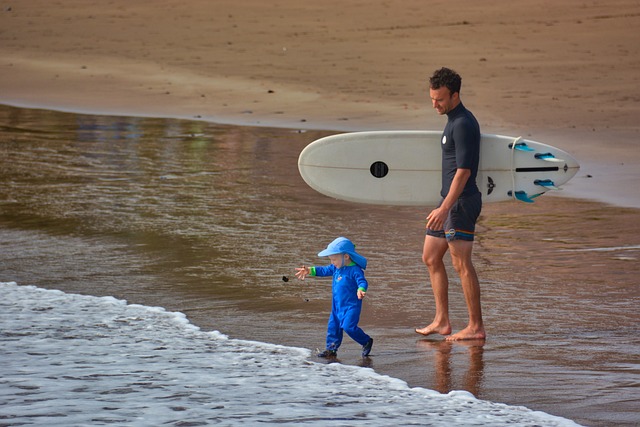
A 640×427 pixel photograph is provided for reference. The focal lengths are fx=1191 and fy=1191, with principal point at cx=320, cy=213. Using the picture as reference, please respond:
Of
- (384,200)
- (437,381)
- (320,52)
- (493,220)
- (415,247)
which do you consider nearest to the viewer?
(437,381)

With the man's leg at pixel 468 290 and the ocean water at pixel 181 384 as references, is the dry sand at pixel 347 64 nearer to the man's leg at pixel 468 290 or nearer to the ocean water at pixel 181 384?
the man's leg at pixel 468 290

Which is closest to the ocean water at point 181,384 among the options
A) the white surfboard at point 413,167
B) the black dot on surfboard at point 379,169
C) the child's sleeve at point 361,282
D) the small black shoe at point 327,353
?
the small black shoe at point 327,353

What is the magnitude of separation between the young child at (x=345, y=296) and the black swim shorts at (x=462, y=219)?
21.9 inches

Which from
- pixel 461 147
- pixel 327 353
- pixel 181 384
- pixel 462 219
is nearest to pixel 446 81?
pixel 461 147

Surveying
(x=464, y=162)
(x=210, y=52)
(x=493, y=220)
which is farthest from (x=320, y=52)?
(x=464, y=162)

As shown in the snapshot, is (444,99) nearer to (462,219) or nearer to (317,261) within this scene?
(462,219)

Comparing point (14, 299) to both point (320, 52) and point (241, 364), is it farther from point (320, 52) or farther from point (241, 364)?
point (320, 52)

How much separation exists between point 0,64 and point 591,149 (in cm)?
1738

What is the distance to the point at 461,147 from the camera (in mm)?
6695

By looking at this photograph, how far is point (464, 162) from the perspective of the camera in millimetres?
6672

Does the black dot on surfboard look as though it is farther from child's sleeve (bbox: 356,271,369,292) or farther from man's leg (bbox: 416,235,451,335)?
child's sleeve (bbox: 356,271,369,292)

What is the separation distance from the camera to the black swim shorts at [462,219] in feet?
22.4

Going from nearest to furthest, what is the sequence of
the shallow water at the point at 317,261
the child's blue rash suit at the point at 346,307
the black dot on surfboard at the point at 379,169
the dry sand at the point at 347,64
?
the shallow water at the point at 317,261
the child's blue rash suit at the point at 346,307
the black dot on surfboard at the point at 379,169
the dry sand at the point at 347,64

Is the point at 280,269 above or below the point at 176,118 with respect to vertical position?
below
